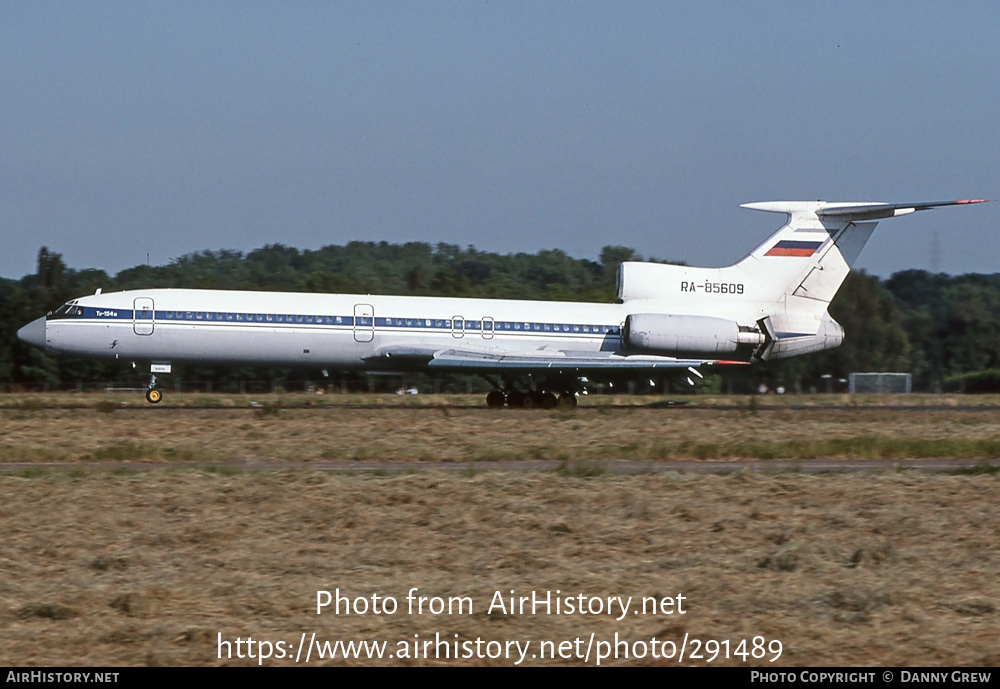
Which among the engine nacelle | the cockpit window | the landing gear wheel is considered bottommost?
the landing gear wheel

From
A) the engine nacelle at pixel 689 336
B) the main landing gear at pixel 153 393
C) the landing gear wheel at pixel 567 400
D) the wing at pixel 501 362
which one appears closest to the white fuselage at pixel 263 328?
the wing at pixel 501 362

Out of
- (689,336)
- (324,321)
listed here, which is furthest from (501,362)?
(689,336)

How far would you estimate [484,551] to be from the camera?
11.6 m

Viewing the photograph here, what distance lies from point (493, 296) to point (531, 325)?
72.9ft

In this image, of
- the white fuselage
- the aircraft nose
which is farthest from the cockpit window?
the aircraft nose

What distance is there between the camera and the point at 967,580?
10.4 meters

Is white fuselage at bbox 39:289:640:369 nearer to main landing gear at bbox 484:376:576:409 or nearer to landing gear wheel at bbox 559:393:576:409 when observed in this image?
main landing gear at bbox 484:376:576:409

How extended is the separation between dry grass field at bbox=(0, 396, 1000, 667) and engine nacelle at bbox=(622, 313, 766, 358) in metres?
11.5

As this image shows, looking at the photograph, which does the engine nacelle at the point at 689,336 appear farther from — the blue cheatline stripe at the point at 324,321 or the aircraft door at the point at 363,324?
the aircraft door at the point at 363,324

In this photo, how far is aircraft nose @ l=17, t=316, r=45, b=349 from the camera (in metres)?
30.8

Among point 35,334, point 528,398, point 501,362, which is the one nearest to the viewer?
point 35,334

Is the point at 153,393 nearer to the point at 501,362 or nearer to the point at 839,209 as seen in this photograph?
the point at 501,362

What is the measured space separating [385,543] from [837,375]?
140ft

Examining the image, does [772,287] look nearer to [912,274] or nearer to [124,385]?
[124,385]
